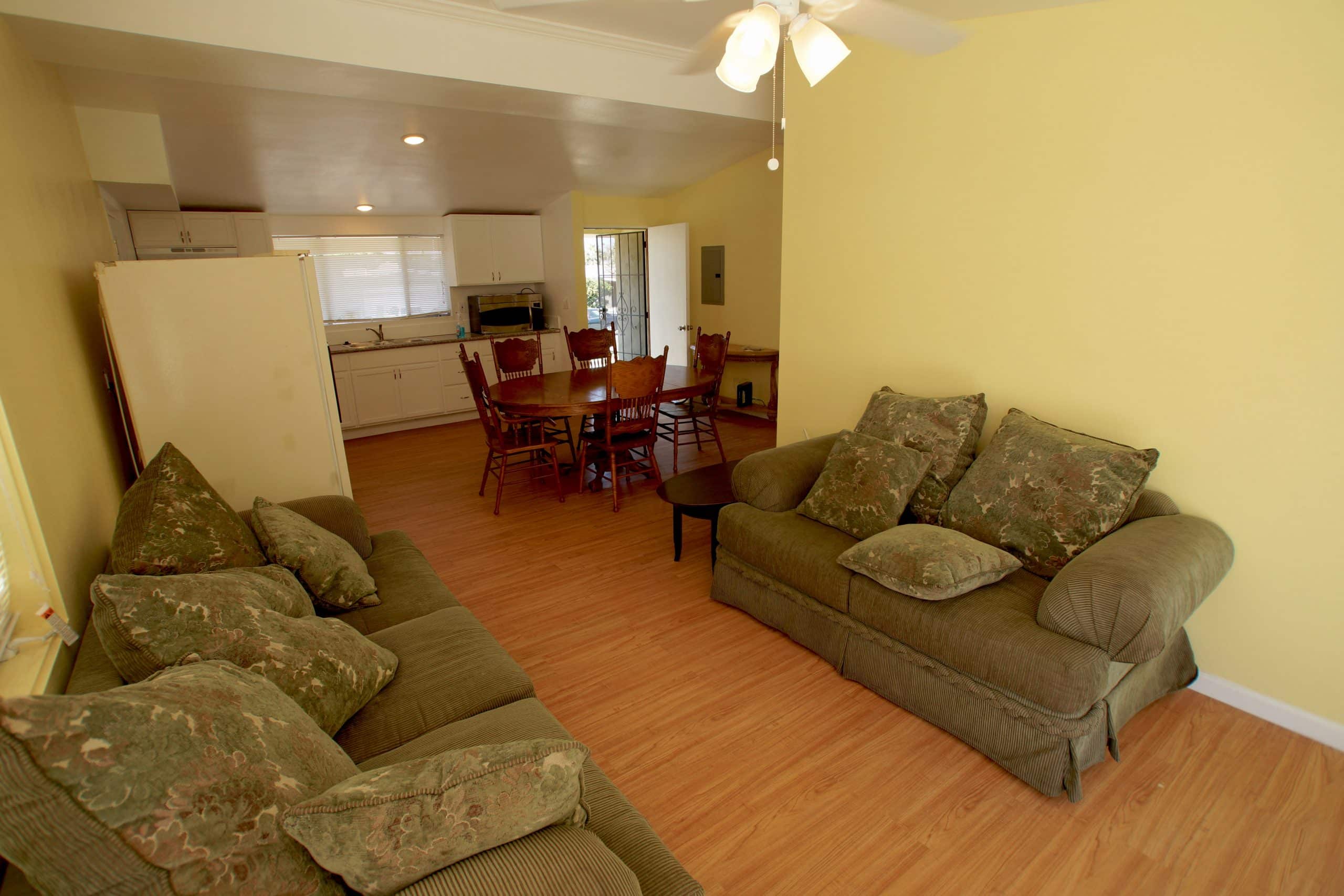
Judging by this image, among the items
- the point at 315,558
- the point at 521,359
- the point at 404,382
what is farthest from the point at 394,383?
the point at 315,558

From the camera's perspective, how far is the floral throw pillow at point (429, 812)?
938mm

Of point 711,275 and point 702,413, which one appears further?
point 711,275

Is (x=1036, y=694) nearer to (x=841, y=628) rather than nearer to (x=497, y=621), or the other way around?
(x=841, y=628)

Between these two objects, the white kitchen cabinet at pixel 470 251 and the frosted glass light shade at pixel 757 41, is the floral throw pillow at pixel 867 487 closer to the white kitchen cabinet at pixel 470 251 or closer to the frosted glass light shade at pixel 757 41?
the frosted glass light shade at pixel 757 41

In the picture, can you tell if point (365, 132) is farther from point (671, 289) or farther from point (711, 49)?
point (671, 289)

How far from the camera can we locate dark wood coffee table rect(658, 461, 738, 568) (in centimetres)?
311

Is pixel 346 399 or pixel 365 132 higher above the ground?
pixel 365 132

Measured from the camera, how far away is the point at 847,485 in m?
2.65

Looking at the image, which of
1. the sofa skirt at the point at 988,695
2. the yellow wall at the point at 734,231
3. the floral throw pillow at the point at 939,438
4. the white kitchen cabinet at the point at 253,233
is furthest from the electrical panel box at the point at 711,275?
the sofa skirt at the point at 988,695

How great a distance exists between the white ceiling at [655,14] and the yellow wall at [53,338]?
1728 millimetres

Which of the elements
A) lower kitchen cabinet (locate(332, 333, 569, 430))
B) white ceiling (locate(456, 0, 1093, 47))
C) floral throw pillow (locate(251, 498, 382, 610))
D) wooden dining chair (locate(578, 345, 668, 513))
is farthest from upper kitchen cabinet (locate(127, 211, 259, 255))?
floral throw pillow (locate(251, 498, 382, 610))

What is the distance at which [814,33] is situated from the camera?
73.6 inches

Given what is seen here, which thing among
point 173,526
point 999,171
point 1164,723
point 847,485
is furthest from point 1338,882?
point 173,526

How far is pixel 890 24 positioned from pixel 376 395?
5692mm
